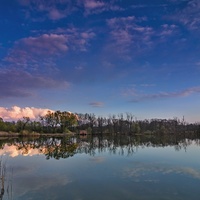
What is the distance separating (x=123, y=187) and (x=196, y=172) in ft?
21.0

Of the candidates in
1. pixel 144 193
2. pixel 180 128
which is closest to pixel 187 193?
pixel 144 193

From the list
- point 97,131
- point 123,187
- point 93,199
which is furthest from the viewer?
point 97,131

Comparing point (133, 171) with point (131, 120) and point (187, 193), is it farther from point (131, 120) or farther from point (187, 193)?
point (131, 120)

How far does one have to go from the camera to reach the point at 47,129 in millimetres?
104875

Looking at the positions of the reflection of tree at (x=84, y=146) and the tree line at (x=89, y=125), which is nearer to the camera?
the reflection of tree at (x=84, y=146)

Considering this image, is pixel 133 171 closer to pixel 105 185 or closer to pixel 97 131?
pixel 105 185

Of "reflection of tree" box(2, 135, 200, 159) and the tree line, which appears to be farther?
the tree line

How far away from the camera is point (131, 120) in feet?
392

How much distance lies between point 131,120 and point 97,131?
16280 mm

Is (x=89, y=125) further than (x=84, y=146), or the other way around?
(x=89, y=125)

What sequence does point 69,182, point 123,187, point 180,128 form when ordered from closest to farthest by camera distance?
point 123,187, point 69,182, point 180,128

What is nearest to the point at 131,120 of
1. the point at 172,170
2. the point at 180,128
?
the point at 180,128

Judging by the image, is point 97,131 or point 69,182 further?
point 97,131

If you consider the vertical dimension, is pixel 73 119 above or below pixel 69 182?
above
